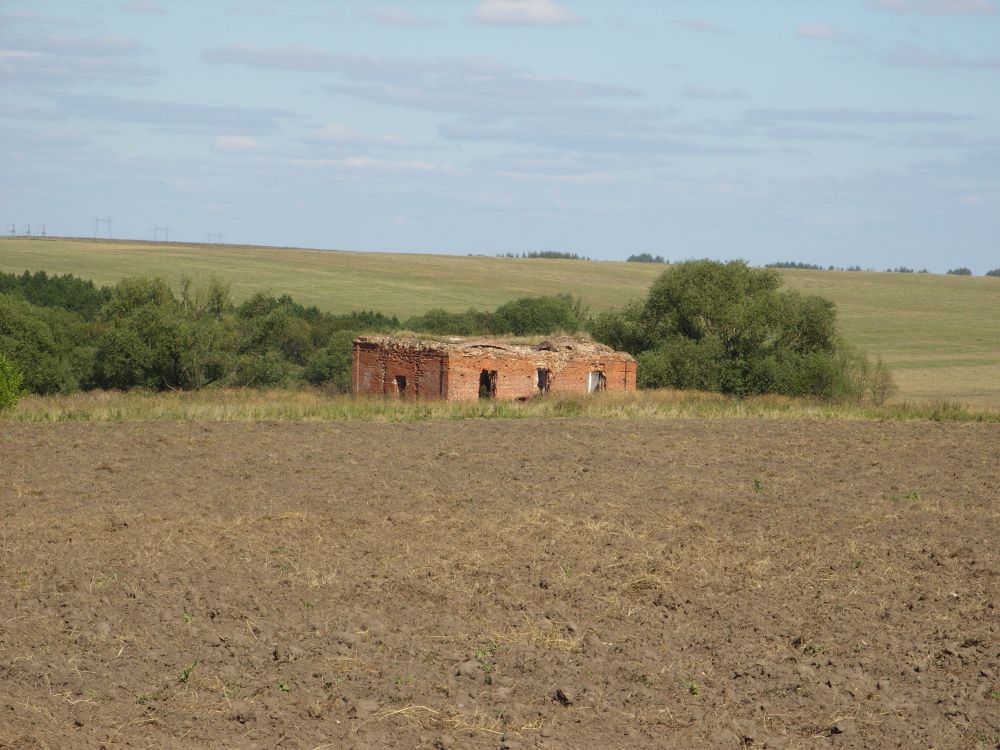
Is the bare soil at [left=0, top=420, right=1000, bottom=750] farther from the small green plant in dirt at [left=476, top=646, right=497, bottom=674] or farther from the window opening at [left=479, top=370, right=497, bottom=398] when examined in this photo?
the window opening at [left=479, top=370, right=497, bottom=398]

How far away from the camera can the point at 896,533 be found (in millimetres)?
14875

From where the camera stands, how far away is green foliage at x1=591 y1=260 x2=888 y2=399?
41.1 metres

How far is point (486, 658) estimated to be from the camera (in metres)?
9.76

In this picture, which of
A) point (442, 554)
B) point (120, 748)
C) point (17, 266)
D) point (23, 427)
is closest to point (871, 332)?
point (17, 266)

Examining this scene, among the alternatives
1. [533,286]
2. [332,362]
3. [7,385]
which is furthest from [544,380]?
[533,286]

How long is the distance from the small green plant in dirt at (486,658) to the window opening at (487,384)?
22628mm

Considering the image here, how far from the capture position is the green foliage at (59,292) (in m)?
73.0

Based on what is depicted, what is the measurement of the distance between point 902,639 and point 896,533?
4593mm

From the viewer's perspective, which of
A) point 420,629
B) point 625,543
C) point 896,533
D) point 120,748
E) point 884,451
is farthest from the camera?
point 884,451

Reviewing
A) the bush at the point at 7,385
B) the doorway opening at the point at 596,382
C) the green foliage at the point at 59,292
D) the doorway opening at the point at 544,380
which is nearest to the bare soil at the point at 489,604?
the bush at the point at 7,385

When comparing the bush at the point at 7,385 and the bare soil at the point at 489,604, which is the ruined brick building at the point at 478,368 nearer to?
the bush at the point at 7,385

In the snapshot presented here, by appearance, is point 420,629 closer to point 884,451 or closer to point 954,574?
point 954,574

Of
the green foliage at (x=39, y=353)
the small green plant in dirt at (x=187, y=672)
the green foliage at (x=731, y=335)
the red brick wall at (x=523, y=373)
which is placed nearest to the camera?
the small green plant in dirt at (x=187, y=672)

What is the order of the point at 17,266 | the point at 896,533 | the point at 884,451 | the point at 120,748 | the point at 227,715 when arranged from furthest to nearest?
the point at 17,266, the point at 884,451, the point at 896,533, the point at 227,715, the point at 120,748
